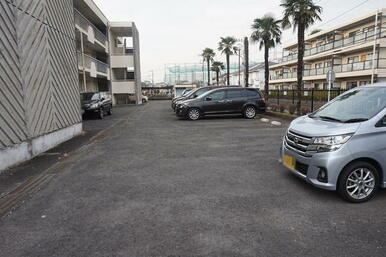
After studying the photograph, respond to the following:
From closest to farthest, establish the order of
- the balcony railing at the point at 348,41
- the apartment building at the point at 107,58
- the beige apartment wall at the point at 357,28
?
the apartment building at the point at 107,58
the balcony railing at the point at 348,41
the beige apartment wall at the point at 357,28

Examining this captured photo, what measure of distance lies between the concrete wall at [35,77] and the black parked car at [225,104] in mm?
6246

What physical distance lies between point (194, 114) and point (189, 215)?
35.5 ft

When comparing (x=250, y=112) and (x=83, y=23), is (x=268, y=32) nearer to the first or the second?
(x=250, y=112)

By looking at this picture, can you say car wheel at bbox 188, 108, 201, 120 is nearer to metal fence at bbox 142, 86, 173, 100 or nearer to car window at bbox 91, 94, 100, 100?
car window at bbox 91, 94, 100, 100

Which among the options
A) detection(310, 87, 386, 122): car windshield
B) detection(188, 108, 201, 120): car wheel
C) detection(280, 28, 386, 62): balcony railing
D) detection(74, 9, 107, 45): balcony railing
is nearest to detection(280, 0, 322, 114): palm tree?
detection(188, 108, 201, 120): car wheel

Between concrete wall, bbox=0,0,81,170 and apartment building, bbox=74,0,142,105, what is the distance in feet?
45.0

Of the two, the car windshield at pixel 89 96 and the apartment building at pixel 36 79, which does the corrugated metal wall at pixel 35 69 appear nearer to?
the apartment building at pixel 36 79

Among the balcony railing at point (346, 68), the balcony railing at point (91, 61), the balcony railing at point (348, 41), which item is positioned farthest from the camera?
the balcony railing at point (348, 41)

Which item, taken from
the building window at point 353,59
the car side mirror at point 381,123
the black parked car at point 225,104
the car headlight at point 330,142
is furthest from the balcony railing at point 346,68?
the car headlight at point 330,142

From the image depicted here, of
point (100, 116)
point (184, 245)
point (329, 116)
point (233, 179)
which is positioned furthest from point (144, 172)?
Answer: point (100, 116)

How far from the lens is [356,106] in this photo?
444cm

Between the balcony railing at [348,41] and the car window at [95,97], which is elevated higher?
the balcony railing at [348,41]

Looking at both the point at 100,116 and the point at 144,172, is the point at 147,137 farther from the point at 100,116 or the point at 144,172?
the point at 100,116

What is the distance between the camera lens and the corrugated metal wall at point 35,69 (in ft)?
18.5
